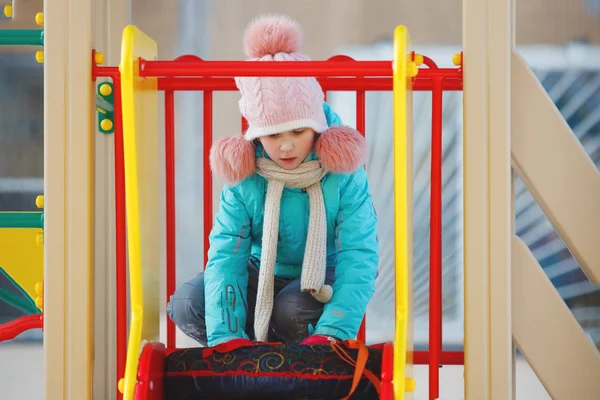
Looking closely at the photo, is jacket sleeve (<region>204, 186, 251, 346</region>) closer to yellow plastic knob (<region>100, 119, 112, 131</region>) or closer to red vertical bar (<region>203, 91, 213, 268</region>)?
red vertical bar (<region>203, 91, 213, 268</region>)

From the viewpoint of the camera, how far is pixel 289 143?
1.82 meters

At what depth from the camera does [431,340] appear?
1.74 m

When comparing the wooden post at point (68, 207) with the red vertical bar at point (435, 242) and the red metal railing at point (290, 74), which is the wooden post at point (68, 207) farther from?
the red vertical bar at point (435, 242)

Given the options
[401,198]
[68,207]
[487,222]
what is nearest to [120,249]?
[68,207]

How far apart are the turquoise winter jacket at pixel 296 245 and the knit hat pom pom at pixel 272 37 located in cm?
22

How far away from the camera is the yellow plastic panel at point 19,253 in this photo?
2.13 metres

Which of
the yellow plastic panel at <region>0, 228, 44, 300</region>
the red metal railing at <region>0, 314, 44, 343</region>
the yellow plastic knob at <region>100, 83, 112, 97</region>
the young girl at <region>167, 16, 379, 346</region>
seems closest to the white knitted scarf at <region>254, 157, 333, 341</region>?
the young girl at <region>167, 16, 379, 346</region>

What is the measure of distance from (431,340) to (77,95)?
0.90 metres

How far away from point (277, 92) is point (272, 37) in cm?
14

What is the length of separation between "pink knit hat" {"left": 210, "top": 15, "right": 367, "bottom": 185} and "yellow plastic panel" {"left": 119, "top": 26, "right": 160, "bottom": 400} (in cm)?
19

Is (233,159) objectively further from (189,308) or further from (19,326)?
(19,326)

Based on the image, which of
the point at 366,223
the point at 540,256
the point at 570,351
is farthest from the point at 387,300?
the point at 570,351

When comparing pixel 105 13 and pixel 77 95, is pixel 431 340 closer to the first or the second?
pixel 77 95

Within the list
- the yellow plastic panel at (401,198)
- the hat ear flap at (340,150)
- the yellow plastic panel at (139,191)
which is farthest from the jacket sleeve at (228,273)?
the yellow plastic panel at (401,198)
